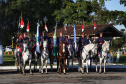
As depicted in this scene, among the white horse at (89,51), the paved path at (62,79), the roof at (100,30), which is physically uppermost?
the roof at (100,30)

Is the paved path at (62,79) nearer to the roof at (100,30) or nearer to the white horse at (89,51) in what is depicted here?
the white horse at (89,51)

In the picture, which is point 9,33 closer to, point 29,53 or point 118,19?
point 118,19

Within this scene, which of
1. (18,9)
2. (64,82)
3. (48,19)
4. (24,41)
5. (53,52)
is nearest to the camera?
(64,82)

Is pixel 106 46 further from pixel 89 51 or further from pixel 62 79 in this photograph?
pixel 62 79

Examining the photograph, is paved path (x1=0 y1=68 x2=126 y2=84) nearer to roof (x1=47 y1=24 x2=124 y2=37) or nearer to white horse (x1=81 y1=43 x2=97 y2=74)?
white horse (x1=81 y1=43 x2=97 y2=74)

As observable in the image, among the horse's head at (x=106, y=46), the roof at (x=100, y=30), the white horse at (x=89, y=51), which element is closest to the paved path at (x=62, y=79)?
the white horse at (x=89, y=51)

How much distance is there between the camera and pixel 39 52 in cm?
2295

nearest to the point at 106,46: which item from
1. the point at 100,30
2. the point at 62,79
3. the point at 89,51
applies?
the point at 89,51

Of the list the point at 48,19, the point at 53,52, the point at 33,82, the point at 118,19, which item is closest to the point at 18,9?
the point at 48,19

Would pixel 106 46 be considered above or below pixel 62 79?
above

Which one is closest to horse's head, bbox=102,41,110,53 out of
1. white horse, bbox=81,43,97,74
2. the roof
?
white horse, bbox=81,43,97,74

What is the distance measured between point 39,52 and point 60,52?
4.92 ft

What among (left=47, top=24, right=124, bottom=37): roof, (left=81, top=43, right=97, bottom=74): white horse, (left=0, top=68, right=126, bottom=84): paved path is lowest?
(left=0, top=68, right=126, bottom=84): paved path

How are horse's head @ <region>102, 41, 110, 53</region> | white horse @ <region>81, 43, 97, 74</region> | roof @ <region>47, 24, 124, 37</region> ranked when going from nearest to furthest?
horse's head @ <region>102, 41, 110, 53</region>, white horse @ <region>81, 43, 97, 74</region>, roof @ <region>47, 24, 124, 37</region>
